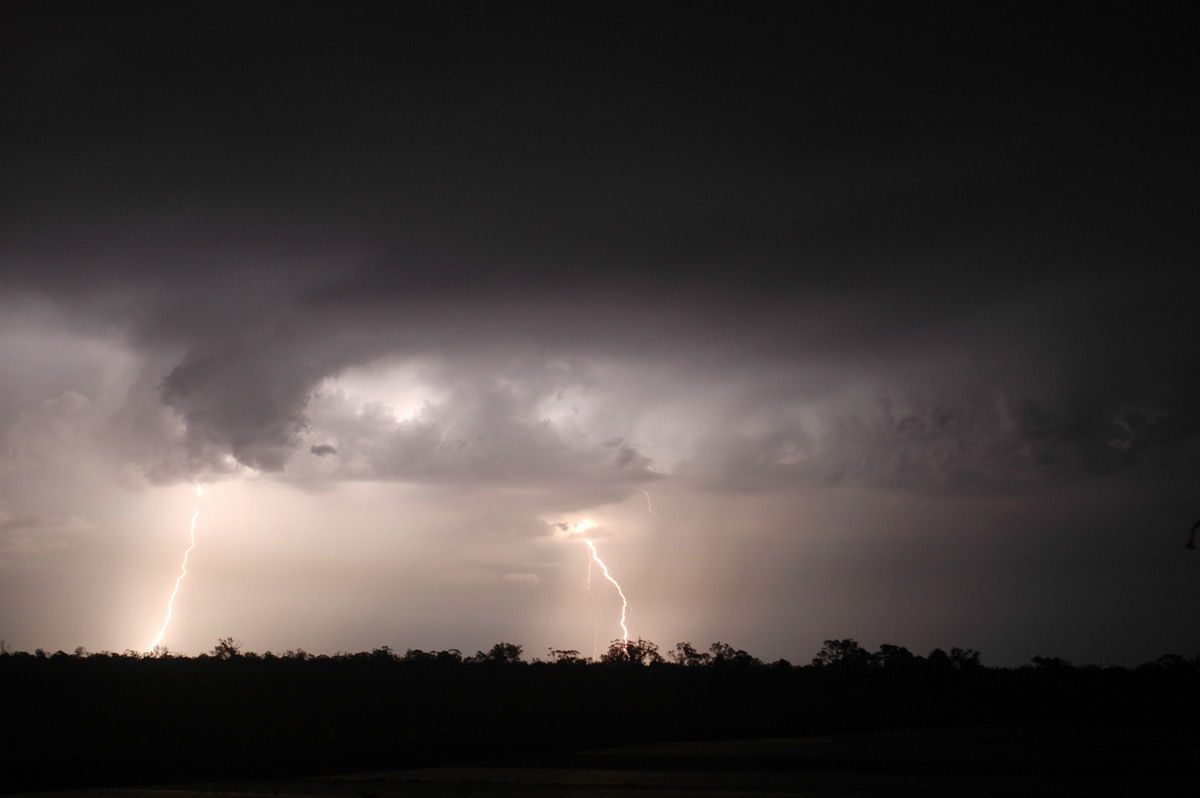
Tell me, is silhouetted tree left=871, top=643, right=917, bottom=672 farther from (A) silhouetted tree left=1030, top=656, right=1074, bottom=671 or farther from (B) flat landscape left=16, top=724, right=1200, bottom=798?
(B) flat landscape left=16, top=724, right=1200, bottom=798

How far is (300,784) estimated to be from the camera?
29406 millimetres

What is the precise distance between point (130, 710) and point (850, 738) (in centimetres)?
4646

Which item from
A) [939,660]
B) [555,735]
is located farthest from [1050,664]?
[555,735]

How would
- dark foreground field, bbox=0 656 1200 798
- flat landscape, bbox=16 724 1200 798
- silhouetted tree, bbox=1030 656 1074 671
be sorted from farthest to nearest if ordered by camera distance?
1. silhouetted tree, bbox=1030 656 1074 671
2. dark foreground field, bbox=0 656 1200 798
3. flat landscape, bbox=16 724 1200 798

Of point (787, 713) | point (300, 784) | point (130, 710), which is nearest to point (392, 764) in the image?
point (300, 784)

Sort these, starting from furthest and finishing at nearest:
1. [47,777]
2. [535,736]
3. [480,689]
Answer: [480,689] → [535,736] → [47,777]

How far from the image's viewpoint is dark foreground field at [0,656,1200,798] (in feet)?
94.8

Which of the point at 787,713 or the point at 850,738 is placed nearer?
the point at 850,738

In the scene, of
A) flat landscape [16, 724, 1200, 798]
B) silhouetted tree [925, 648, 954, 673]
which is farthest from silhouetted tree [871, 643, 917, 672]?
flat landscape [16, 724, 1200, 798]

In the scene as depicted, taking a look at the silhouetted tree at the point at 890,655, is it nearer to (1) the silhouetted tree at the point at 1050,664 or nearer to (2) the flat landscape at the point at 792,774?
(1) the silhouetted tree at the point at 1050,664

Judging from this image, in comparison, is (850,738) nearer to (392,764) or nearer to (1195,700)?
(392,764)

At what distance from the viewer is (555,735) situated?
48594 mm

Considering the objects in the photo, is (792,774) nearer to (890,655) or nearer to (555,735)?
(555,735)

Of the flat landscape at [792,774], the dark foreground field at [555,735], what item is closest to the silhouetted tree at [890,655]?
the dark foreground field at [555,735]
